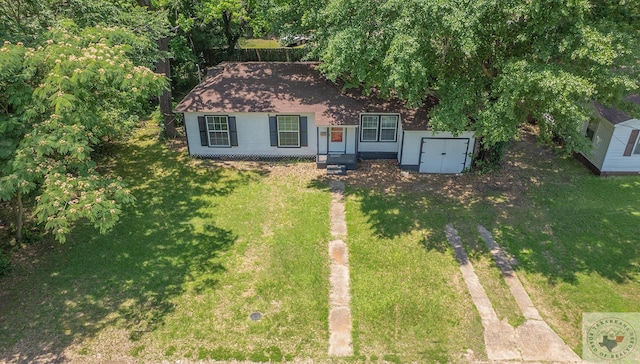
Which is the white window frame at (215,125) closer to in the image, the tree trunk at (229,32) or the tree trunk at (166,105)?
the tree trunk at (166,105)

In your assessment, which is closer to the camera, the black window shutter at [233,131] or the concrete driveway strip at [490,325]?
the concrete driveway strip at [490,325]

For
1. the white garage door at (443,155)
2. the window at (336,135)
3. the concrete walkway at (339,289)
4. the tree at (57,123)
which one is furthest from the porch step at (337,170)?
the tree at (57,123)

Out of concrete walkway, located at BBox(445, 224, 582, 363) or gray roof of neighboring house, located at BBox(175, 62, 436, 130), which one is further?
gray roof of neighboring house, located at BBox(175, 62, 436, 130)

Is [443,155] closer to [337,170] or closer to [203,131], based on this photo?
[337,170]

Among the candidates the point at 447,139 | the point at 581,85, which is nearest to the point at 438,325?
the point at 581,85

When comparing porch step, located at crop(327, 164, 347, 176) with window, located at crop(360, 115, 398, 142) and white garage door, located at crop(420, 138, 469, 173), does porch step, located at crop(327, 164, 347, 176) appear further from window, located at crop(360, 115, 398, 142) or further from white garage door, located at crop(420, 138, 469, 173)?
white garage door, located at crop(420, 138, 469, 173)

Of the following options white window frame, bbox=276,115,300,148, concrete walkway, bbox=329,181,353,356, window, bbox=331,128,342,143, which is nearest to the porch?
window, bbox=331,128,342,143
